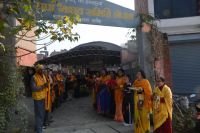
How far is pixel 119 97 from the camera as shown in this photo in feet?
45.1

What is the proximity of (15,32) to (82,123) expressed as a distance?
7.30m

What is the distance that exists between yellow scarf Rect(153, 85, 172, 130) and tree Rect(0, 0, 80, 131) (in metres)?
3.30

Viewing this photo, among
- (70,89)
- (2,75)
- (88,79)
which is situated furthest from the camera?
(88,79)

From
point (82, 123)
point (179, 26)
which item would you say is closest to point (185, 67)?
point (179, 26)

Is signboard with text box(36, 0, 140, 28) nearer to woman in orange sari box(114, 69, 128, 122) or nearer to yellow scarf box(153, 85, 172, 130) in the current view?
woman in orange sari box(114, 69, 128, 122)

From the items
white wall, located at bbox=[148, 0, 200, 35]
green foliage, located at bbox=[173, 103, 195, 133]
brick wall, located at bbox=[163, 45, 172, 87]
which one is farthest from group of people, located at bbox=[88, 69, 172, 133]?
white wall, located at bbox=[148, 0, 200, 35]

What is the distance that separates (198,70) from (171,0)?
2954 mm

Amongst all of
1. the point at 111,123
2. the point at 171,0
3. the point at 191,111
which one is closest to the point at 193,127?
the point at 191,111

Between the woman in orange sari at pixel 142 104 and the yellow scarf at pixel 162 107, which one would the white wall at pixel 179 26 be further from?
the yellow scarf at pixel 162 107

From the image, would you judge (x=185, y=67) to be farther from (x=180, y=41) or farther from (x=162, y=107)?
(x=162, y=107)

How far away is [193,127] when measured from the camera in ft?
37.6

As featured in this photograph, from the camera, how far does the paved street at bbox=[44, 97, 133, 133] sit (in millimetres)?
12086

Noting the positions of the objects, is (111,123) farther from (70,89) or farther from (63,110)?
(70,89)

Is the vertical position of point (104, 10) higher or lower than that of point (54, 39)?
higher
